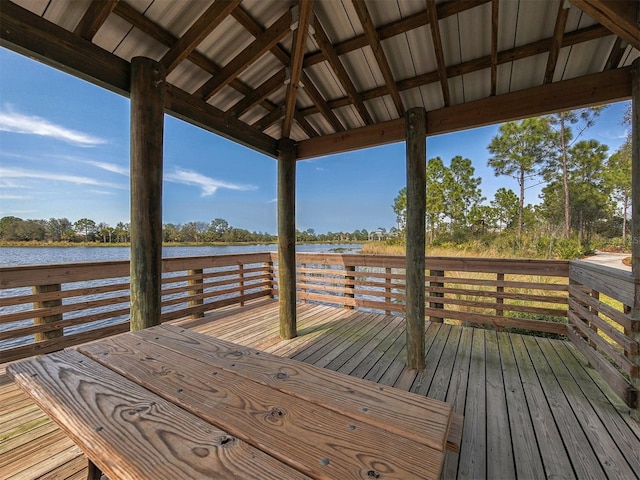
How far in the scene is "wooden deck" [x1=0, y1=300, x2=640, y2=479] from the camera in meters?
1.38

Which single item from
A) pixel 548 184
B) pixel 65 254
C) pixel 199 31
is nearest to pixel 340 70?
pixel 199 31

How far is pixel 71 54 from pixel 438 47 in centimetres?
242

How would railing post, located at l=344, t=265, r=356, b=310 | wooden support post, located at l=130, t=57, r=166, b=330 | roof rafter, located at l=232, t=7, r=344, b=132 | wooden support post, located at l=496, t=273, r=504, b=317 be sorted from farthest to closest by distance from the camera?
1. railing post, located at l=344, t=265, r=356, b=310
2. wooden support post, located at l=496, t=273, r=504, b=317
3. roof rafter, located at l=232, t=7, r=344, b=132
4. wooden support post, located at l=130, t=57, r=166, b=330

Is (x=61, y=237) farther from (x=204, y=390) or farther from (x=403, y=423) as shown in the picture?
(x=403, y=423)

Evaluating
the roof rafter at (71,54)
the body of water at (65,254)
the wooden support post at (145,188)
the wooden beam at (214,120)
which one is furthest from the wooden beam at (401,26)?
the body of water at (65,254)

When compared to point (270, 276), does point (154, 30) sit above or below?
above

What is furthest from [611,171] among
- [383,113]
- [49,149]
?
[49,149]

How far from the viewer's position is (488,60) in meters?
2.15

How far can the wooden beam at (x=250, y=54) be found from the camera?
190cm

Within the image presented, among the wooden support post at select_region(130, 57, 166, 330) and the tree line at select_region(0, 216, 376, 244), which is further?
the tree line at select_region(0, 216, 376, 244)

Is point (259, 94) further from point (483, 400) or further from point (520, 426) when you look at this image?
point (520, 426)

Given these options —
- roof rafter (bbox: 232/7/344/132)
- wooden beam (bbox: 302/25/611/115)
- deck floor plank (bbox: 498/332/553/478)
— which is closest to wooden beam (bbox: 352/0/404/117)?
wooden beam (bbox: 302/25/611/115)

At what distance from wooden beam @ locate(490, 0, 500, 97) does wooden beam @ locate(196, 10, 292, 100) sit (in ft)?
4.43

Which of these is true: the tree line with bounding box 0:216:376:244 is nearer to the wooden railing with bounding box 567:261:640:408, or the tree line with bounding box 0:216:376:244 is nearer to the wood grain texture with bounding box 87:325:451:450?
the wood grain texture with bounding box 87:325:451:450
